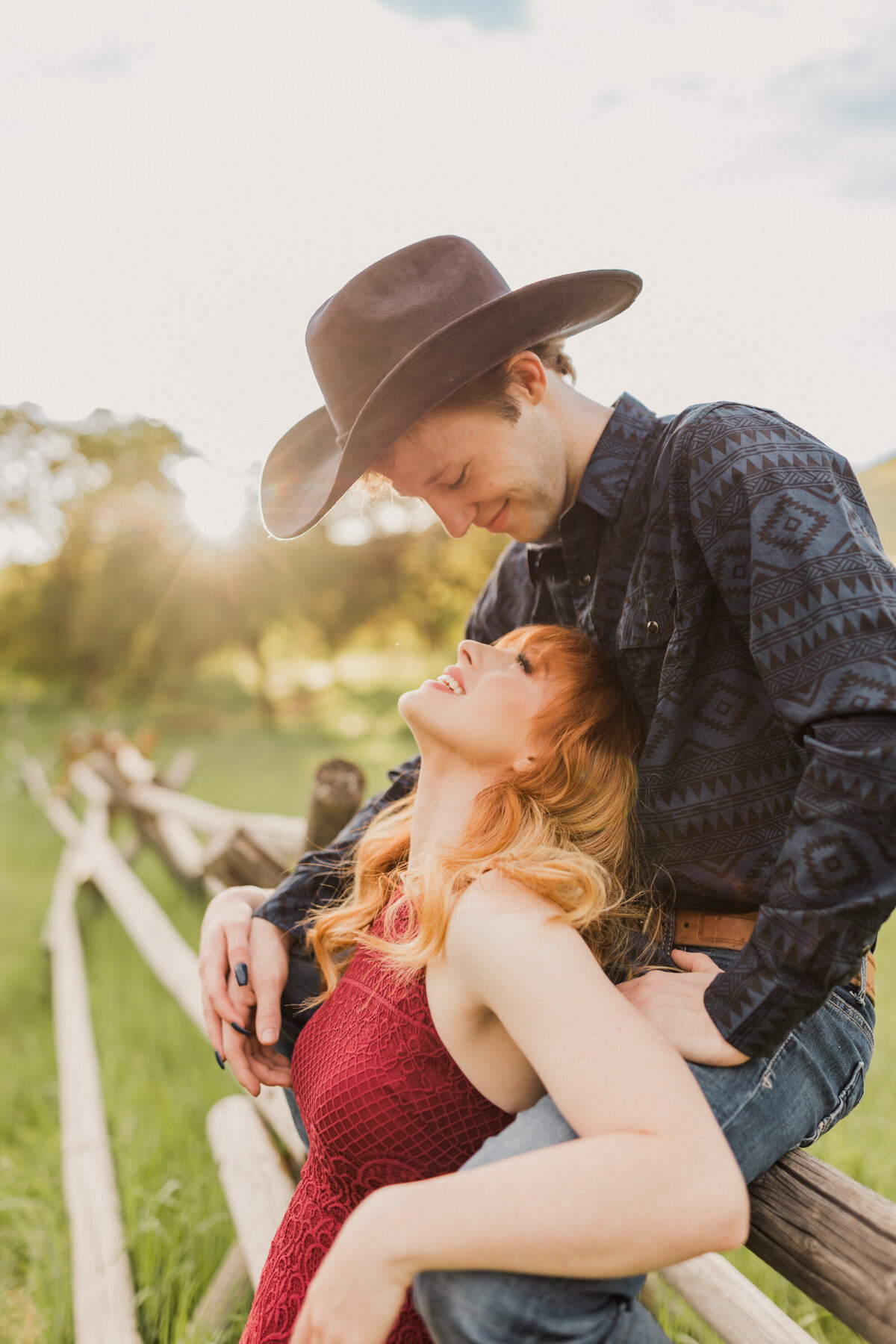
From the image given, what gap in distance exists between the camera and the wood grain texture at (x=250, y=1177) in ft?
8.09

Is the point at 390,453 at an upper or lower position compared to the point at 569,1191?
upper

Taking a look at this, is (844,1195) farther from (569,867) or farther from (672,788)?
(672,788)

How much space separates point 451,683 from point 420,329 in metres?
0.83

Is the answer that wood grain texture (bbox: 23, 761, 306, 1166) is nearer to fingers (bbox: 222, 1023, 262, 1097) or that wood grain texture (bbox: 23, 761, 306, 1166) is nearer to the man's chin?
fingers (bbox: 222, 1023, 262, 1097)

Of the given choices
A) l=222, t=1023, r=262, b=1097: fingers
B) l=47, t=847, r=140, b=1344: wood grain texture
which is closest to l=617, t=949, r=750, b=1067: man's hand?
l=222, t=1023, r=262, b=1097: fingers

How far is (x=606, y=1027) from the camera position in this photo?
1.28 meters

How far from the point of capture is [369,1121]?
1616 mm

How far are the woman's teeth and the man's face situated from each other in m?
0.39

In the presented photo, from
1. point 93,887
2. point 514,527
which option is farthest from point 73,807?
point 514,527

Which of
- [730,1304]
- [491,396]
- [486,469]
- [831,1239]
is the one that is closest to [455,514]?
[486,469]

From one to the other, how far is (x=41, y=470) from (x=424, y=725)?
107 feet

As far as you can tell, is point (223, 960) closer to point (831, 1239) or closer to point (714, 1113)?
point (714, 1113)

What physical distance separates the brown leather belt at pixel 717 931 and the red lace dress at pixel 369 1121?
1.82ft

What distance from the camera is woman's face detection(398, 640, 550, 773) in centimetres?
195
